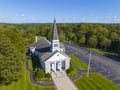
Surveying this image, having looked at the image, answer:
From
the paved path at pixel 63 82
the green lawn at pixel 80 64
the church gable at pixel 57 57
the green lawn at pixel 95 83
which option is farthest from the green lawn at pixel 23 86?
the green lawn at pixel 80 64

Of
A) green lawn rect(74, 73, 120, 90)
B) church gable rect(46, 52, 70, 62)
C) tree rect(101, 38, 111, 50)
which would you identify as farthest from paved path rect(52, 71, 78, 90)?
tree rect(101, 38, 111, 50)

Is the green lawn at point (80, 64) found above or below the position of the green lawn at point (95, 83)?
above

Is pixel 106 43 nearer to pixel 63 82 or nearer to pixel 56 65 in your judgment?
pixel 56 65

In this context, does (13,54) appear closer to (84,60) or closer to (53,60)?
(53,60)

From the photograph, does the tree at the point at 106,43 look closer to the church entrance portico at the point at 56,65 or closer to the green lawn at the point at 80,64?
the green lawn at the point at 80,64

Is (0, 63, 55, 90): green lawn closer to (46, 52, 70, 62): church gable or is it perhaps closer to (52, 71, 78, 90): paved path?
(52, 71, 78, 90): paved path

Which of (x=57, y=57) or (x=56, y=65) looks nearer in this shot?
(x=57, y=57)

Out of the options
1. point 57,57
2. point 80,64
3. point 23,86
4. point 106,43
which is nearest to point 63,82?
point 57,57
